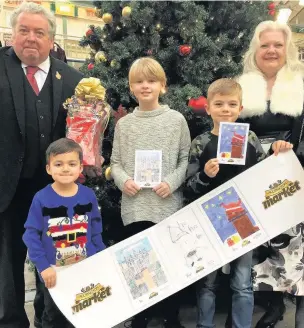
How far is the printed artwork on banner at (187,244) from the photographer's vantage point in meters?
2.05

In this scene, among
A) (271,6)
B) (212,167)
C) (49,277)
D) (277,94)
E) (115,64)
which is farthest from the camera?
(271,6)

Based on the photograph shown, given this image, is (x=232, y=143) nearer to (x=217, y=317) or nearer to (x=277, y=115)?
(x=277, y=115)

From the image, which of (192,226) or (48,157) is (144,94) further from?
(192,226)

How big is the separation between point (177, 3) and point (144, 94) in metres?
1.08

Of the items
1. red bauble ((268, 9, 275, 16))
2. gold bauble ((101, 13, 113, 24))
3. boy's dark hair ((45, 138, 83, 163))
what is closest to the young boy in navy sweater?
boy's dark hair ((45, 138, 83, 163))

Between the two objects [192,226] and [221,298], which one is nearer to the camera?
[192,226]

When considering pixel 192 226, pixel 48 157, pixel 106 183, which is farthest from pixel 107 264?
pixel 106 183

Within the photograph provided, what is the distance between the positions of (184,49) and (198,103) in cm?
41

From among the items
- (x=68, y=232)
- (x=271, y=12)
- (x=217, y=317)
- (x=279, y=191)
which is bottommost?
(x=217, y=317)

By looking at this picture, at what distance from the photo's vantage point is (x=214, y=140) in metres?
2.09

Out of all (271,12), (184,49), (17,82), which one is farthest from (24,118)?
(271,12)

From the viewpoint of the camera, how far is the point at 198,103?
2.65 m

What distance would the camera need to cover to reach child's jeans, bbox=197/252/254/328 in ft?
6.97

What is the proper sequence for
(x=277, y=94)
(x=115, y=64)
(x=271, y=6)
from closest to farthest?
(x=277, y=94) < (x=115, y=64) < (x=271, y=6)
